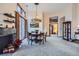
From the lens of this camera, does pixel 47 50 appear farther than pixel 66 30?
No

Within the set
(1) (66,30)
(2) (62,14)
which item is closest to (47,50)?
(2) (62,14)

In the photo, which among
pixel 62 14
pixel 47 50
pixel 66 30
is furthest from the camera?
pixel 66 30

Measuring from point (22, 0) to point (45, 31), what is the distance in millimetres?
3374

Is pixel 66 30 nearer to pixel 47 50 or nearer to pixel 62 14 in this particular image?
pixel 62 14

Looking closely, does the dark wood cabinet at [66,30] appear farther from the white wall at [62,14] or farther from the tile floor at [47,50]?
the tile floor at [47,50]

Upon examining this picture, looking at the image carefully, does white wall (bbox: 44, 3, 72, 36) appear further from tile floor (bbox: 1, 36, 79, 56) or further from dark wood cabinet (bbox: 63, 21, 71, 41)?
tile floor (bbox: 1, 36, 79, 56)

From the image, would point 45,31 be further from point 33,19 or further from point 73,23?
point 73,23

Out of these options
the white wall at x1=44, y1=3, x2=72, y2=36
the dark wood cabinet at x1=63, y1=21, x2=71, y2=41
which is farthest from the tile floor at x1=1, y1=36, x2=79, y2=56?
the dark wood cabinet at x1=63, y1=21, x2=71, y2=41

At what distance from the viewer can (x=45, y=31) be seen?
26.7 feet

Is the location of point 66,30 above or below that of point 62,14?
below

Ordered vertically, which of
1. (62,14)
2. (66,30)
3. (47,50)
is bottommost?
(47,50)

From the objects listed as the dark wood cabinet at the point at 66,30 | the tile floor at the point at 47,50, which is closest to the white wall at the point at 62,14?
the dark wood cabinet at the point at 66,30

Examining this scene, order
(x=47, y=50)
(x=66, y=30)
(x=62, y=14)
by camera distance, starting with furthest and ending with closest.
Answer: (x=66, y=30) → (x=62, y=14) → (x=47, y=50)

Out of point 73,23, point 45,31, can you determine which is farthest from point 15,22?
point 73,23
